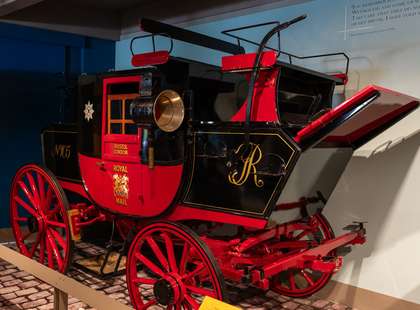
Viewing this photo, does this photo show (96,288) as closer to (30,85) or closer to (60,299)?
(60,299)

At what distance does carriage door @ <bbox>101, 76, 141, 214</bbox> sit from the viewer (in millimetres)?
2729

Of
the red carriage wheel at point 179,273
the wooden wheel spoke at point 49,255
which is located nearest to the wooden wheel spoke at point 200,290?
the red carriage wheel at point 179,273

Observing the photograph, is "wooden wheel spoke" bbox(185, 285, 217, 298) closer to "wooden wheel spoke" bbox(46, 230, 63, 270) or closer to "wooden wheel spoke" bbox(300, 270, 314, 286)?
"wooden wheel spoke" bbox(300, 270, 314, 286)

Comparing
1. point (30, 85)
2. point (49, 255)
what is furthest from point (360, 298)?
point (30, 85)

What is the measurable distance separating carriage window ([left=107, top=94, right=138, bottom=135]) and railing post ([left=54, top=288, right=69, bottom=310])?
1036mm

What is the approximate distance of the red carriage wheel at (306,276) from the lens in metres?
2.94

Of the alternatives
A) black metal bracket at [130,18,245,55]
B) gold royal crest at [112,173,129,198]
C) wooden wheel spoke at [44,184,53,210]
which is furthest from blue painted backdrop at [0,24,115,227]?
black metal bracket at [130,18,245,55]

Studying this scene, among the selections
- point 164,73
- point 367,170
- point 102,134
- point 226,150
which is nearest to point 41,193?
point 102,134

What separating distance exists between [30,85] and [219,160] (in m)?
2.62

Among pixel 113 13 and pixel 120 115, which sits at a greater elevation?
pixel 113 13

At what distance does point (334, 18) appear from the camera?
3100mm

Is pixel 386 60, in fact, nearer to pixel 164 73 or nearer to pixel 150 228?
pixel 164 73

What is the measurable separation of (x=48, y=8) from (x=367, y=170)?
3.07 metres

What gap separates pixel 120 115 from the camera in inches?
112
